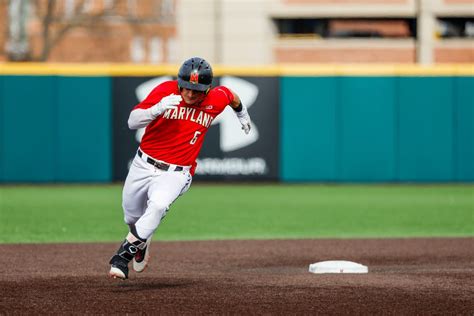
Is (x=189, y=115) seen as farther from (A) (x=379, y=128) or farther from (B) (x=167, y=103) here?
(A) (x=379, y=128)

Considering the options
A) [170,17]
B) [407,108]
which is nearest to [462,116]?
[407,108]

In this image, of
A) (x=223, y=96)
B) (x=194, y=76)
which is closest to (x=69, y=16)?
(x=223, y=96)

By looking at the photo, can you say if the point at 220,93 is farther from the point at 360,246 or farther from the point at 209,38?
the point at 209,38

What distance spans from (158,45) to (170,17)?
3227 mm

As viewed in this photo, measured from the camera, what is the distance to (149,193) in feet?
25.7

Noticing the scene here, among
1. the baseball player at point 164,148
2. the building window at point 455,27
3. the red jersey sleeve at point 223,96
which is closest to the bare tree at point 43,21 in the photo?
the building window at point 455,27

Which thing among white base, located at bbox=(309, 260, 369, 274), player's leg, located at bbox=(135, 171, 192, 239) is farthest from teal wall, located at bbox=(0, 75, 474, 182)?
player's leg, located at bbox=(135, 171, 192, 239)

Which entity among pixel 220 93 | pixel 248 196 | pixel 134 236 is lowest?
pixel 248 196

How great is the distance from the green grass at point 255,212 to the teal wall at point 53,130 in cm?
32

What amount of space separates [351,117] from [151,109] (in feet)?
43.1

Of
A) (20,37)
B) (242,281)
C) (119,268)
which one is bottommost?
(242,281)

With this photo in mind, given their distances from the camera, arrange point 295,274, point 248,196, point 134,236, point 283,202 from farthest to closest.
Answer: point 248,196 → point 283,202 → point 295,274 → point 134,236

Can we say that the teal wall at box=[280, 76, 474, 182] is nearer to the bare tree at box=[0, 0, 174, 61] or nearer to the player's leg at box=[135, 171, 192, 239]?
the player's leg at box=[135, 171, 192, 239]

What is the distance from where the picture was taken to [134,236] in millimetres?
7695
